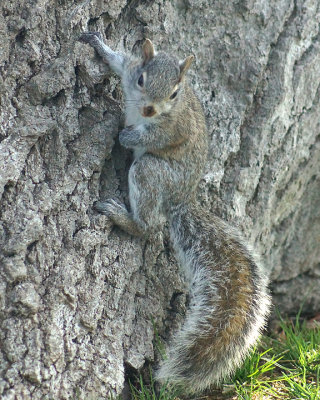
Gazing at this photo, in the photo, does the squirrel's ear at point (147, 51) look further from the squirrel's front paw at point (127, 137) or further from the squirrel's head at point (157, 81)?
the squirrel's front paw at point (127, 137)

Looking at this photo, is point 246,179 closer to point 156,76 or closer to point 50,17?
point 156,76

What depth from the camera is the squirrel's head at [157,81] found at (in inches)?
101

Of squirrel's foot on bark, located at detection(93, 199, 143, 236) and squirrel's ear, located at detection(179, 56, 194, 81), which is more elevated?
squirrel's ear, located at detection(179, 56, 194, 81)

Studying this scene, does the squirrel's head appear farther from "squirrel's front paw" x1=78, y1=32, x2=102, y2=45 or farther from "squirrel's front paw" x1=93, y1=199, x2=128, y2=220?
"squirrel's front paw" x1=93, y1=199, x2=128, y2=220

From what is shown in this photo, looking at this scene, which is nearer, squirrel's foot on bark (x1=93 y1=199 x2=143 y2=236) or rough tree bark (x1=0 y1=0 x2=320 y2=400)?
rough tree bark (x1=0 y1=0 x2=320 y2=400)

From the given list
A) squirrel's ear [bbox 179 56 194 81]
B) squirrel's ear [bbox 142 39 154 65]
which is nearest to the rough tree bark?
squirrel's ear [bbox 142 39 154 65]

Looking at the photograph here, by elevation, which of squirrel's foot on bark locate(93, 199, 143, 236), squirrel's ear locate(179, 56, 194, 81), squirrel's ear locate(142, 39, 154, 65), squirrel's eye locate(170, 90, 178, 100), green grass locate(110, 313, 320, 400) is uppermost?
squirrel's ear locate(142, 39, 154, 65)

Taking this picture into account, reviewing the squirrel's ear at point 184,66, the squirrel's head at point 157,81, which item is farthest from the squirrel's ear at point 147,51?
the squirrel's ear at point 184,66

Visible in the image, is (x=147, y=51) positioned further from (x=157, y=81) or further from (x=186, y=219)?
(x=186, y=219)

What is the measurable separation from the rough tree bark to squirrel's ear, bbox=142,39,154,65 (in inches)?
5.5

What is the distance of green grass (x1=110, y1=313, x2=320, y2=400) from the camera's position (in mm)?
2494

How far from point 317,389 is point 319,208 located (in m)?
1.41

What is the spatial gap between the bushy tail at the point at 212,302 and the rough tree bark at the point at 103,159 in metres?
0.18

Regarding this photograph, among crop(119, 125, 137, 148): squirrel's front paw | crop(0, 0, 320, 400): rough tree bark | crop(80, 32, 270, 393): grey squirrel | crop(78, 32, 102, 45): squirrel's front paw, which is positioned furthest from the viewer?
crop(119, 125, 137, 148): squirrel's front paw
